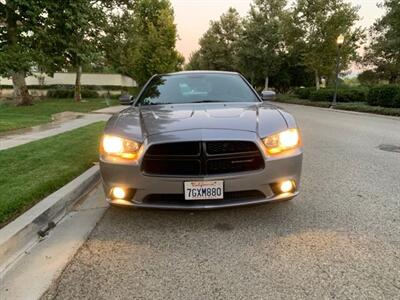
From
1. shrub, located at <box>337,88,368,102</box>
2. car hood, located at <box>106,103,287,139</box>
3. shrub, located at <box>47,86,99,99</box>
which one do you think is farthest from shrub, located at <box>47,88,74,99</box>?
car hood, located at <box>106,103,287,139</box>

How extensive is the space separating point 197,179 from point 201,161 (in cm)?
16

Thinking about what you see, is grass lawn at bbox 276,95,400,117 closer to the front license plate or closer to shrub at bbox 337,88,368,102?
shrub at bbox 337,88,368,102

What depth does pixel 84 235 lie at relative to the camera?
11.6 feet

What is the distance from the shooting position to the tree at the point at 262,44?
125ft

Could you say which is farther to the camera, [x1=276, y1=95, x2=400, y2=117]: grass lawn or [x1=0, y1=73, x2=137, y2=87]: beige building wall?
[x1=0, y1=73, x2=137, y2=87]: beige building wall

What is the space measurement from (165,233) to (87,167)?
2.71 meters

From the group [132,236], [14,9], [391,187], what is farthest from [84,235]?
[14,9]

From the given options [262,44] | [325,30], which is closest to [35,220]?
[325,30]

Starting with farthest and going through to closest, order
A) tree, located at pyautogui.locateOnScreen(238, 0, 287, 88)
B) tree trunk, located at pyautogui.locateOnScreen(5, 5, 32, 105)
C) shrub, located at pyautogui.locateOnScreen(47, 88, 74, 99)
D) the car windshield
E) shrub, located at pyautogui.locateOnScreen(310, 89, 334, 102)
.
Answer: tree, located at pyautogui.locateOnScreen(238, 0, 287, 88)
shrub, located at pyautogui.locateOnScreen(47, 88, 74, 99)
shrub, located at pyautogui.locateOnScreen(310, 89, 334, 102)
tree trunk, located at pyautogui.locateOnScreen(5, 5, 32, 105)
the car windshield

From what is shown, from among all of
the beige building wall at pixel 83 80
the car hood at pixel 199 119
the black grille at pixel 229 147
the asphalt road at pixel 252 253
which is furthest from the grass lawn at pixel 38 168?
the beige building wall at pixel 83 80

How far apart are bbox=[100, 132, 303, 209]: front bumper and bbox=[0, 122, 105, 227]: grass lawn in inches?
45.6

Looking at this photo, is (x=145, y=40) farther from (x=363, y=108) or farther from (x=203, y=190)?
(x=203, y=190)

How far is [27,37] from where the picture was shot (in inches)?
685

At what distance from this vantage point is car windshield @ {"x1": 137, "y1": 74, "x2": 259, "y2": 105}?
15.8 feet
